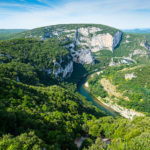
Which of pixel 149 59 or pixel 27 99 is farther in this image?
pixel 149 59

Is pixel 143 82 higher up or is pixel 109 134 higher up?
pixel 109 134

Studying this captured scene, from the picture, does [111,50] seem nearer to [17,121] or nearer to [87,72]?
[87,72]

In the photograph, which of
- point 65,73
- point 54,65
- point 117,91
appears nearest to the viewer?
point 117,91

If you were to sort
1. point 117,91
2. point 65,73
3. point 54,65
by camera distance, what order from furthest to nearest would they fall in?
point 65,73 < point 54,65 < point 117,91

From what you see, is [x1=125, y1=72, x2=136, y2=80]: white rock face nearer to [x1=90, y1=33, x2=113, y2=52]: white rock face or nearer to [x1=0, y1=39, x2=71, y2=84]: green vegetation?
[x1=0, y1=39, x2=71, y2=84]: green vegetation

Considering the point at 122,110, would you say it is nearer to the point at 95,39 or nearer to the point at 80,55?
the point at 80,55

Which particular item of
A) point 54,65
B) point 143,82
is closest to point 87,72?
point 54,65

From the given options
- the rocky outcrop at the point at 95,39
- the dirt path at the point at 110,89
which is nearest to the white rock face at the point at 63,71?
the dirt path at the point at 110,89

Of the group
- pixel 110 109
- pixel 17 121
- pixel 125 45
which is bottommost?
pixel 110 109

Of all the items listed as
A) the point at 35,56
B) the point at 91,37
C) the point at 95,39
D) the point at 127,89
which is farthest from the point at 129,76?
the point at 91,37
